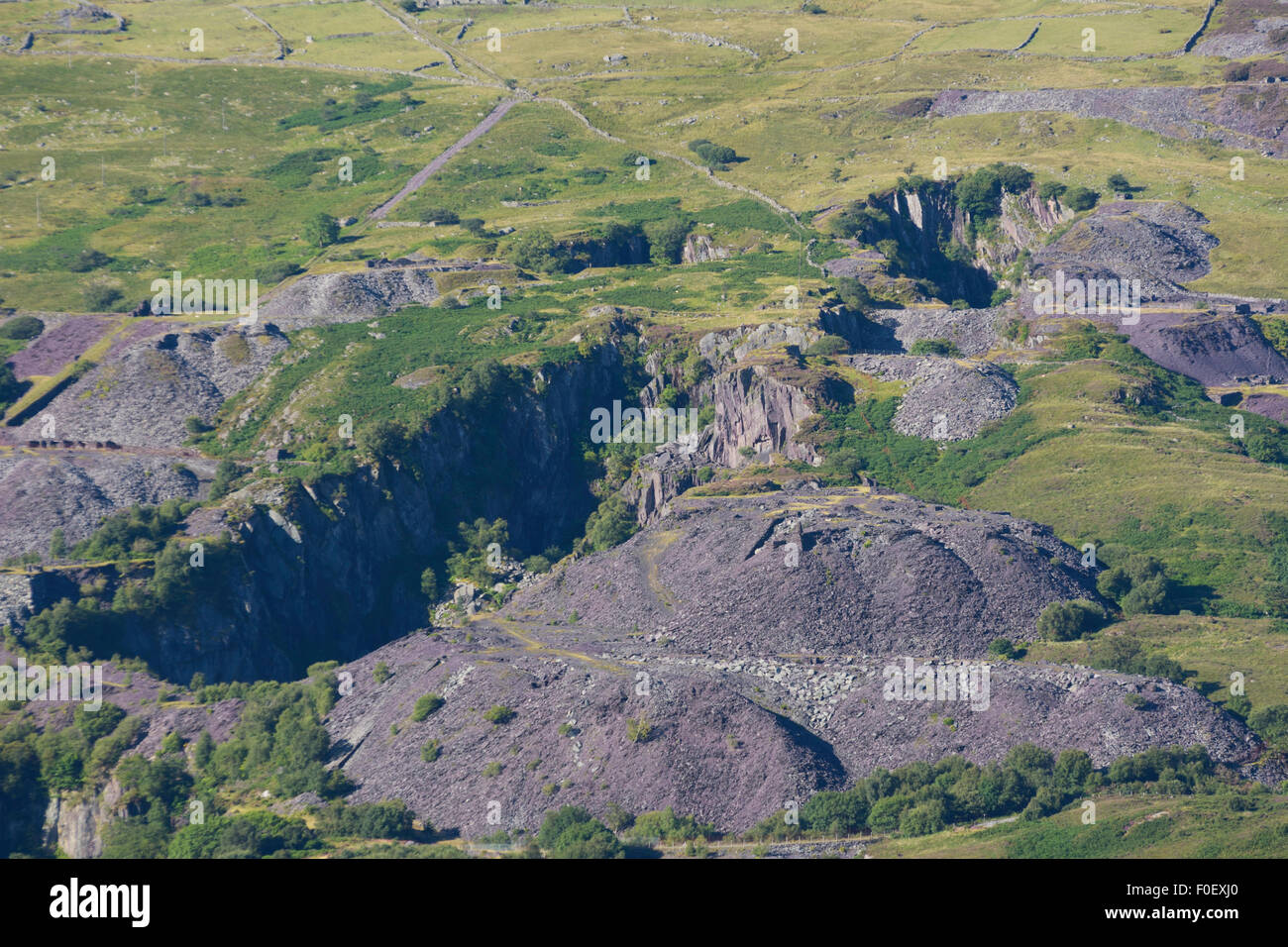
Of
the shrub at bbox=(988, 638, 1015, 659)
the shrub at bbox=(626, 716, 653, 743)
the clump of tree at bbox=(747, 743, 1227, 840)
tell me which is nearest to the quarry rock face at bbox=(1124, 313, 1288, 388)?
the shrub at bbox=(988, 638, 1015, 659)

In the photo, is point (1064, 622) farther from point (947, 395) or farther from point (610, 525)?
point (947, 395)

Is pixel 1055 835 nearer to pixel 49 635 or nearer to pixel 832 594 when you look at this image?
pixel 832 594

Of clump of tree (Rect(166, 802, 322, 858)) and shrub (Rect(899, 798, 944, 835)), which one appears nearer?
shrub (Rect(899, 798, 944, 835))

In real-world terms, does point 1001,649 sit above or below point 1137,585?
below

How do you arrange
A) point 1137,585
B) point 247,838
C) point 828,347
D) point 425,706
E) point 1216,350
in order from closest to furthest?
point 247,838 < point 425,706 < point 1137,585 < point 828,347 < point 1216,350

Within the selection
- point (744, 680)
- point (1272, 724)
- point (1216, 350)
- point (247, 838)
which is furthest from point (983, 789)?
point (1216, 350)

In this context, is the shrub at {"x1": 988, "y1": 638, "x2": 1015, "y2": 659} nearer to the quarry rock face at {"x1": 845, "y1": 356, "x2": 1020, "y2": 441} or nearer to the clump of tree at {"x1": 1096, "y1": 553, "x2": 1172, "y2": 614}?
the clump of tree at {"x1": 1096, "y1": 553, "x2": 1172, "y2": 614}

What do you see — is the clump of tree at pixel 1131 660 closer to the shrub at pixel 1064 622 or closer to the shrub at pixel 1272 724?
the shrub at pixel 1064 622

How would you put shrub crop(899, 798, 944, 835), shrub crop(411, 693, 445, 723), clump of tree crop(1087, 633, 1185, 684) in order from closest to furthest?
shrub crop(899, 798, 944, 835) < clump of tree crop(1087, 633, 1185, 684) < shrub crop(411, 693, 445, 723)

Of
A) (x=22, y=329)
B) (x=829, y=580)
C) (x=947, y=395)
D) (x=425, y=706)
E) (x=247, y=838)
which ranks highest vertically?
(x=22, y=329)

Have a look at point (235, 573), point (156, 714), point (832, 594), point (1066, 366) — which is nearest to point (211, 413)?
point (235, 573)

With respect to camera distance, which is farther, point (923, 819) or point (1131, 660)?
point (1131, 660)
